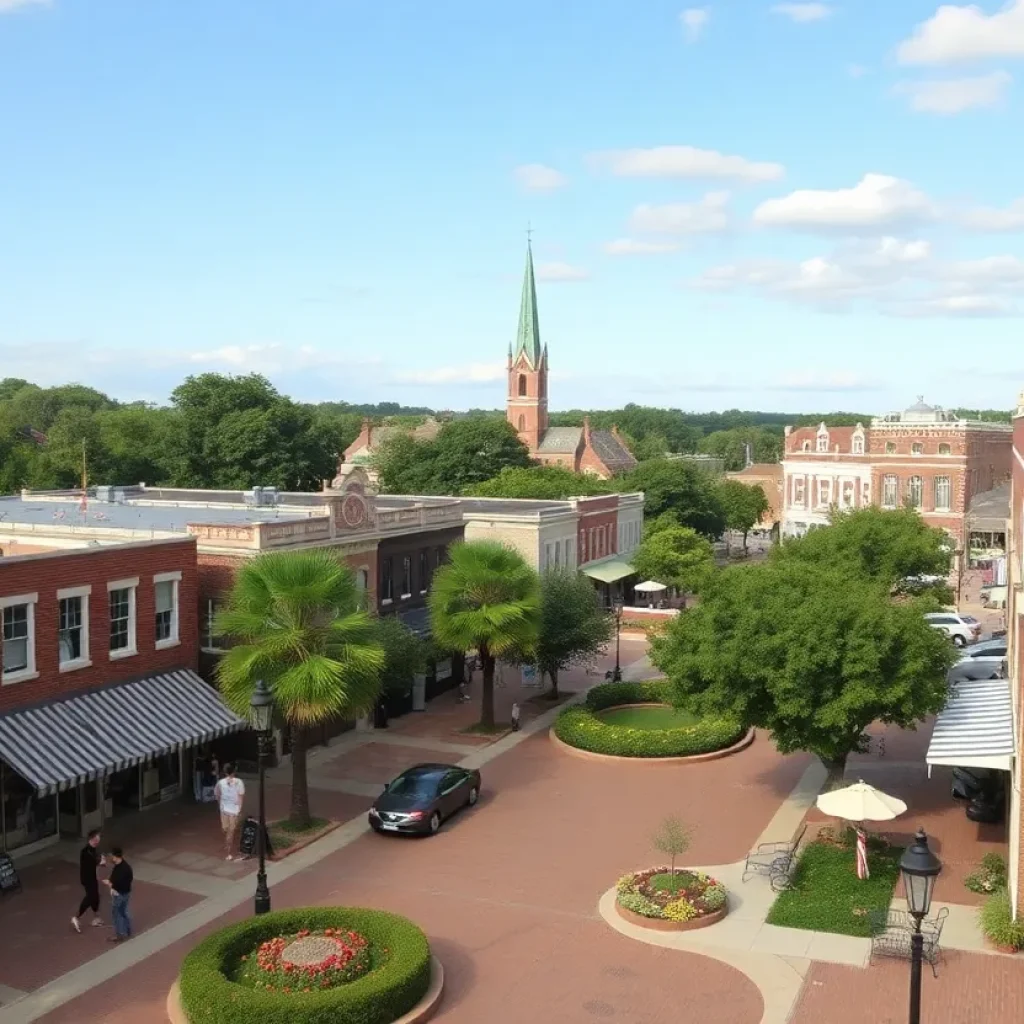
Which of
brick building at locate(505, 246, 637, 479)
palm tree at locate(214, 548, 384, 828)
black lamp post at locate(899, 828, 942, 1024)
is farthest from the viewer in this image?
brick building at locate(505, 246, 637, 479)

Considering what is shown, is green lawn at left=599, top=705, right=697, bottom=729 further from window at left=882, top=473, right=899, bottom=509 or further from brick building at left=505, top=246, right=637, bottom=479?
brick building at left=505, top=246, right=637, bottom=479

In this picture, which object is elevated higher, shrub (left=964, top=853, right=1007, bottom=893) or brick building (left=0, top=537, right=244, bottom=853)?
brick building (left=0, top=537, right=244, bottom=853)

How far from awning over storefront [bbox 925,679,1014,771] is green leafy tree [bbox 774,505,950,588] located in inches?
494

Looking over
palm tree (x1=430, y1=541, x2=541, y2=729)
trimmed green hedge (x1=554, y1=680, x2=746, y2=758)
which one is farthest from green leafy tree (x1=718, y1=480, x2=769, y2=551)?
palm tree (x1=430, y1=541, x2=541, y2=729)

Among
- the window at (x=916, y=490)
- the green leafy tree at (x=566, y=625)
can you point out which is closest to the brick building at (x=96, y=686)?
the green leafy tree at (x=566, y=625)

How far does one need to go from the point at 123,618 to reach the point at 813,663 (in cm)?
1653

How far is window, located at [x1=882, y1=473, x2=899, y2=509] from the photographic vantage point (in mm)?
74750

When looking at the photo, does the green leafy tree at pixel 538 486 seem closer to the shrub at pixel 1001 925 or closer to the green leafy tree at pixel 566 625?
the green leafy tree at pixel 566 625

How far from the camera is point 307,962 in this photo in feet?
54.7

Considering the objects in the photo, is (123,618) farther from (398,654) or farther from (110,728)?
(398,654)

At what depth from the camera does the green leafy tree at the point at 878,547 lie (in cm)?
3969

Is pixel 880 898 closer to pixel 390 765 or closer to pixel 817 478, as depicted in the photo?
pixel 390 765

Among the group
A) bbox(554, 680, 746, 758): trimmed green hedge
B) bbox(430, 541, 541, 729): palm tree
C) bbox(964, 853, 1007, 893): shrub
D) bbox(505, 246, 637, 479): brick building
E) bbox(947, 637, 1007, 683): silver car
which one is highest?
bbox(505, 246, 637, 479): brick building

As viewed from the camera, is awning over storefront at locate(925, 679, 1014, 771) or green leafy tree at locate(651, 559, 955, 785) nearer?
awning over storefront at locate(925, 679, 1014, 771)
